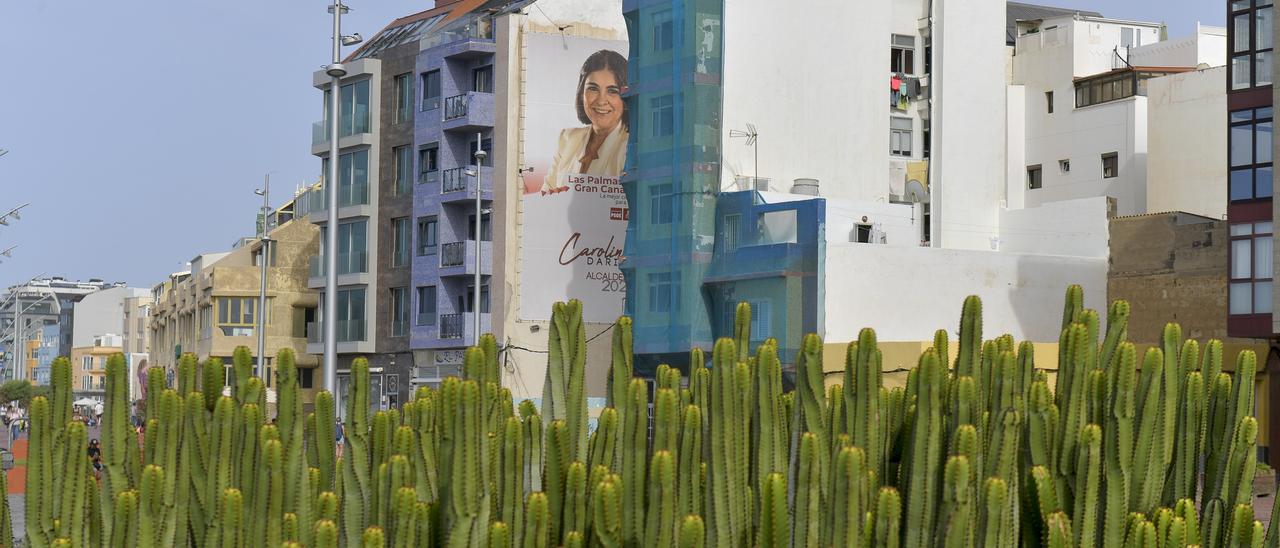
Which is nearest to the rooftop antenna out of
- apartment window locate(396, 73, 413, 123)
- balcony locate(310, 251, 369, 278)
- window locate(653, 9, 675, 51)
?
window locate(653, 9, 675, 51)

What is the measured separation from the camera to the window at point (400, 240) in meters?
58.5

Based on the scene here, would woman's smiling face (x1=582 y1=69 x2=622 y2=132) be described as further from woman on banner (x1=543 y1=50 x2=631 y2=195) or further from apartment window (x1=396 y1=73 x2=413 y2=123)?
apartment window (x1=396 y1=73 x2=413 y2=123)

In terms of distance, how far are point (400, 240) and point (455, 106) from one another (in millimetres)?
5336

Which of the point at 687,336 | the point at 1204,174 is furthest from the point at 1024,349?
the point at 1204,174

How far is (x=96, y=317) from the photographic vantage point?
529 ft

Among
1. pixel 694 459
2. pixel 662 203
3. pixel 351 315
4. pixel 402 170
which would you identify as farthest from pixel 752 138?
pixel 694 459

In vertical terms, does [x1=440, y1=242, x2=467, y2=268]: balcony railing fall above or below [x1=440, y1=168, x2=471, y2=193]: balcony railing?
below

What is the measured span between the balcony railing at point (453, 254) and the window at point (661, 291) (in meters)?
7.95

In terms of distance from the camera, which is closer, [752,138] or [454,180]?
[752,138]

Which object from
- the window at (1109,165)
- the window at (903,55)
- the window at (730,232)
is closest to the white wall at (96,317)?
the window at (903,55)

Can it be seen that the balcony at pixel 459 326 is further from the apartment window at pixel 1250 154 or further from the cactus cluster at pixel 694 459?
the cactus cluster at pixel 694 459

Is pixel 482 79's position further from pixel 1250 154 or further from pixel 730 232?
pixel 1250 154

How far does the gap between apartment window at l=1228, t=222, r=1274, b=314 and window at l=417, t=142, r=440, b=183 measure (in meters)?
26.8

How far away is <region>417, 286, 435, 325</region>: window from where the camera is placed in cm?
5678
